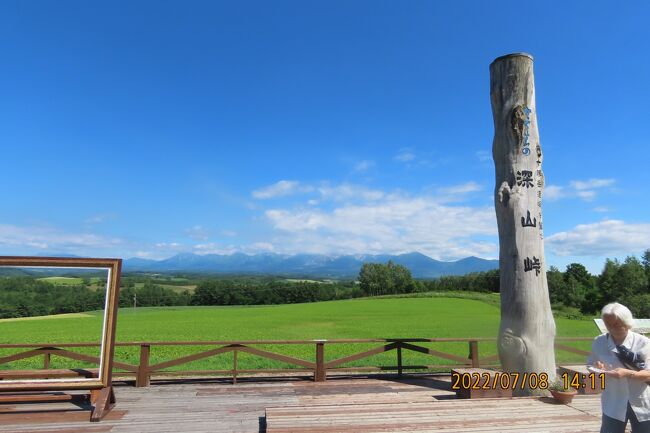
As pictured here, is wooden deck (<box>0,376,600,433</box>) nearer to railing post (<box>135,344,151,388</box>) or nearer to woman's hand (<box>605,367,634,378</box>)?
railing post (<box>135,344,151,388</box>)

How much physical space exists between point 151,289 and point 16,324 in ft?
58.0

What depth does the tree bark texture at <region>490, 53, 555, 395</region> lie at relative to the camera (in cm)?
832

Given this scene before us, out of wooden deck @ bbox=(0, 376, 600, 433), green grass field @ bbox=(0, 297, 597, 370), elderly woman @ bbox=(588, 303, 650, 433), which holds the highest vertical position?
elderly woman @ bbox=(588, 303, 650, 433)

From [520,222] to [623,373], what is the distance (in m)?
5.55

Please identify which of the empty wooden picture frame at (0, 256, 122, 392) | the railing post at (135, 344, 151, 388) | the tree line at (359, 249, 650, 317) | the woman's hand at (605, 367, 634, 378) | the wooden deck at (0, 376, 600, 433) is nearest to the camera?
the woman's hand at (605, 367, 634, 378)

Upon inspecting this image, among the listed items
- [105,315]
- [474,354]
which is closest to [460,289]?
[474,354]

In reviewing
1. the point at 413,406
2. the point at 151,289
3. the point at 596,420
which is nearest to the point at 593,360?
the point at 596,420

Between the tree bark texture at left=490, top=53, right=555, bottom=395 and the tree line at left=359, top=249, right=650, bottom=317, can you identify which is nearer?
the tree bark texture at left=490, top=53, right=555, bottom=395

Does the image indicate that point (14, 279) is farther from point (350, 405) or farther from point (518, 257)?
point (518, 257)

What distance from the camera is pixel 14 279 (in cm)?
777

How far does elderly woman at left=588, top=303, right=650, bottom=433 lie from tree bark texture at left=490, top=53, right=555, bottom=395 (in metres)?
4.95
